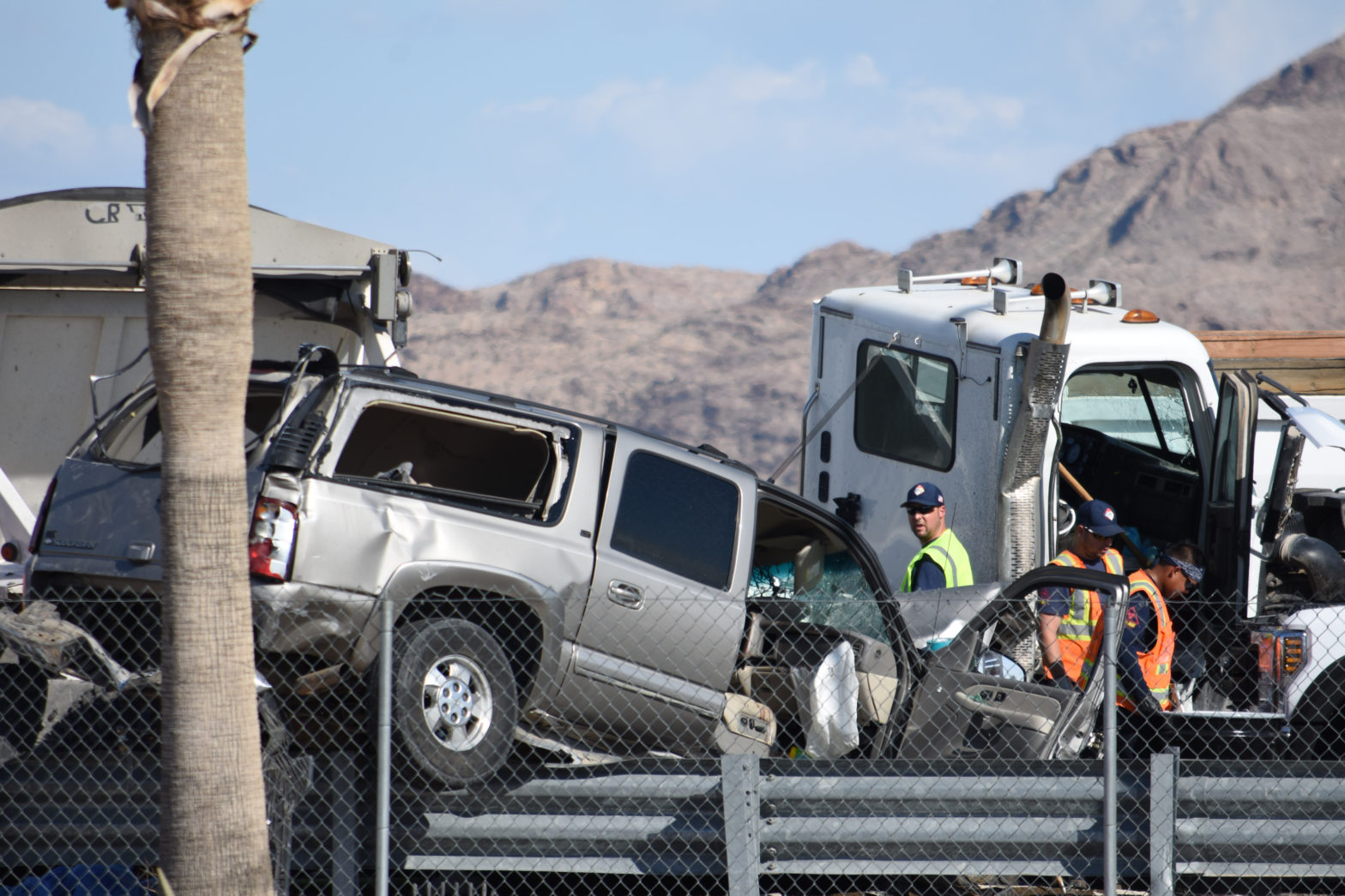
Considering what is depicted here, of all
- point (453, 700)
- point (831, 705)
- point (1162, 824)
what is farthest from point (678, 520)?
point (1162, 824)

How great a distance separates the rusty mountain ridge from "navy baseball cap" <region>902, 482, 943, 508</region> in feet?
137

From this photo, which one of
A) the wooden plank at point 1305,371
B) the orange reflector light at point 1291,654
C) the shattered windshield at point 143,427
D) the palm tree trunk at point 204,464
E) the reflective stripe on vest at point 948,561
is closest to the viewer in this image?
the palm tree trunk at point 204,464

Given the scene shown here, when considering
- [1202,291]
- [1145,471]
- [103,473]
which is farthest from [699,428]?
[103,473]

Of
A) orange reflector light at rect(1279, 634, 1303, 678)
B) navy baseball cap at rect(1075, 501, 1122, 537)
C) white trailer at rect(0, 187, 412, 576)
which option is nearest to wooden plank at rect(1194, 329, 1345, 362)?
navy baseball cap at rect(1075, 501, 1122, 537)

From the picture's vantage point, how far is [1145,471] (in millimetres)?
9086

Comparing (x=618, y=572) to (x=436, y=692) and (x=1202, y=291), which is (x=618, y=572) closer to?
(x=436, y=692)

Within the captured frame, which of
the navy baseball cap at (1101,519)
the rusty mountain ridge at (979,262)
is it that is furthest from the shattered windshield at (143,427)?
the rusty mountain ridge at (979,262)

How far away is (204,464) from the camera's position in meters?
4.52

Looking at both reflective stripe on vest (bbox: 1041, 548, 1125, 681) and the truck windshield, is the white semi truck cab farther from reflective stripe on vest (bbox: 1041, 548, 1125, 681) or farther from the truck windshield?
reflective stripe on vest (bbox: 1041, 548, 1125, 681)

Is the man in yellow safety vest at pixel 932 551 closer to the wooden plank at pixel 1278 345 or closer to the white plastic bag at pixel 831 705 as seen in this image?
A: the white plastic bag at pixel 831 705

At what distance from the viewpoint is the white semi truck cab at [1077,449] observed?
7441 millimetres

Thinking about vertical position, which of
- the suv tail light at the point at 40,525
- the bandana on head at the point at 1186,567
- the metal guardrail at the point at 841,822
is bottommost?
the metal guardrail at the point at 841,822

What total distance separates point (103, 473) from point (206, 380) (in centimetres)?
146

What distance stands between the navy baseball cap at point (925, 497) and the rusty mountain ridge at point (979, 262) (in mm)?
41678
